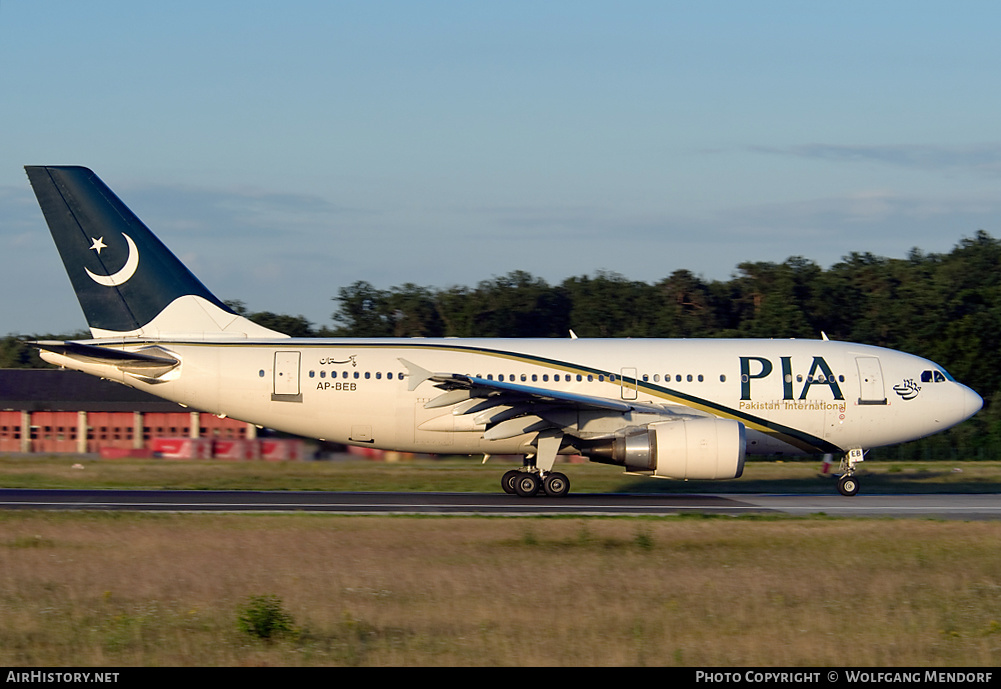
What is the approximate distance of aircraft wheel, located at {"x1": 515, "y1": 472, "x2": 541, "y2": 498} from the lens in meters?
22.1

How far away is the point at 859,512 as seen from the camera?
19453 millimetres

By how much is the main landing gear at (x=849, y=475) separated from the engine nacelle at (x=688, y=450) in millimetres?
3750

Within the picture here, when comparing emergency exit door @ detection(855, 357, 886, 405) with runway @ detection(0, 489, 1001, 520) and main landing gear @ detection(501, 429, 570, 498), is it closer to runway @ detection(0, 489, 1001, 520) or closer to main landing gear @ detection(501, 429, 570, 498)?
runway @ detection(0, 489, 1001, 520)

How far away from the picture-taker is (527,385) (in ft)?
73.2

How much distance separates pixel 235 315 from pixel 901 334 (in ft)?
125

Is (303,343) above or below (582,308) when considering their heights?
below

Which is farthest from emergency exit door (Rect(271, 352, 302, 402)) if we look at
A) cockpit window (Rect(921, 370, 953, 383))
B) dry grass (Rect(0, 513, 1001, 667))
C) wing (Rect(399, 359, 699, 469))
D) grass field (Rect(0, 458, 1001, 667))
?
cockpit window (Rect(921, 370, 953, 383))

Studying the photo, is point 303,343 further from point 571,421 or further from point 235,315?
point 571,421

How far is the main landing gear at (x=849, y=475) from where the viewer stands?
2281cm

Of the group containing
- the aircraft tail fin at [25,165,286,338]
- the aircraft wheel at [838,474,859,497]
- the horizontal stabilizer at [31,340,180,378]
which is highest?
the aircraft tail fin at [25,165,286,338]

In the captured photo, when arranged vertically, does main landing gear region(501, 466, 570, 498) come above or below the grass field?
above

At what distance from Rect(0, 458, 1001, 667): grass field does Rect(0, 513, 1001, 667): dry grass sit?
1.4 inches

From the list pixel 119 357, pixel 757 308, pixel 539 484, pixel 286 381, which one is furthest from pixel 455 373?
pixel 757 308
